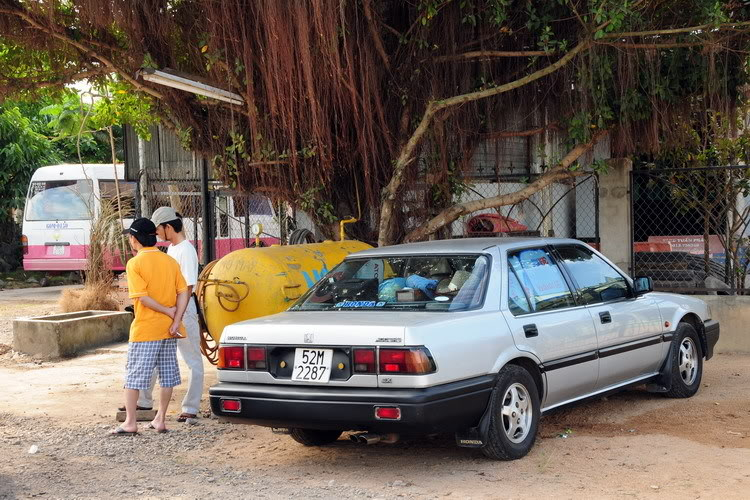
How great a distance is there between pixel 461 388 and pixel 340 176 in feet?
19.1

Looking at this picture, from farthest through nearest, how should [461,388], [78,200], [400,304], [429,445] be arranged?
1. [78,200]
2. [429,445]
3. [400,304]
4. [461,388]

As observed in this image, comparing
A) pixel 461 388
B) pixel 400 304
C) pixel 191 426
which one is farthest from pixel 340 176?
pixel 461 388

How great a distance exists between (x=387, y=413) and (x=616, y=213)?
683cm

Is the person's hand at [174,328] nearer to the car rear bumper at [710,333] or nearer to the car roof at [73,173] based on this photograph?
the car rear bumper at [710,333]

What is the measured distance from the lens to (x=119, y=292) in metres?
14.6

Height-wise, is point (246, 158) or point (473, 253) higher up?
point (246, 158)

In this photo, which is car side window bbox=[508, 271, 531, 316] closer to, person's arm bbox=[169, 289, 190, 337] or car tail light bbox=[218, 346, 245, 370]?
car tail light bbox=[218, 346, 245, 370]

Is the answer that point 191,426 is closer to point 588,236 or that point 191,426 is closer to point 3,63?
point 3,63

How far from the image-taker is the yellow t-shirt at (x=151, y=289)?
7.08 metres

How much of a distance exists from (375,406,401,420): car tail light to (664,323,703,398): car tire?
11.0 ft

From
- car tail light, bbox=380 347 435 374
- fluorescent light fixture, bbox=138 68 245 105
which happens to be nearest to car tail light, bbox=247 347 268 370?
car tail light, bbox=380 347 435 374

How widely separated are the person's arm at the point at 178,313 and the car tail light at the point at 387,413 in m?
2.38

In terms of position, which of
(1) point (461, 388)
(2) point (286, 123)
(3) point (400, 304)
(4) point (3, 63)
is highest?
(4) point (3, 63)

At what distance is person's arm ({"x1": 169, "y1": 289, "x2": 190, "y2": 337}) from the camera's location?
7.15 meters
